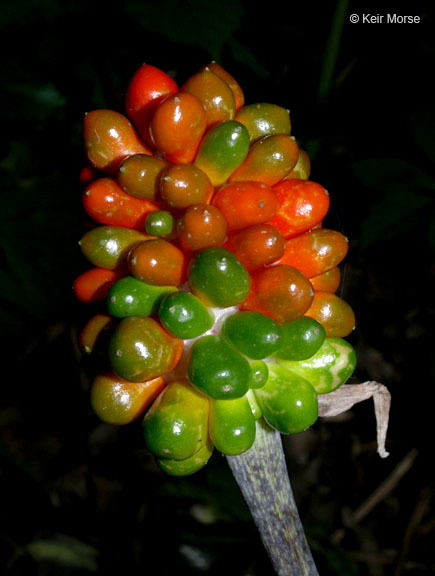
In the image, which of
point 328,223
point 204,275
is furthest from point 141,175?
point 328,223

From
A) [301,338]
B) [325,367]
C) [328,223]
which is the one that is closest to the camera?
[301,338]

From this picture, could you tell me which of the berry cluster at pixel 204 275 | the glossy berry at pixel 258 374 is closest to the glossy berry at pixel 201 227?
the berry cluster at pixel 204 275

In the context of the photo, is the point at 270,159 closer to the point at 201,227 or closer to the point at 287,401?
the point at 201,227

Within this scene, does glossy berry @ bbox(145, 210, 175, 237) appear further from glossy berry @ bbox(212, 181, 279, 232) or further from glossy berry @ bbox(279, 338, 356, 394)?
glossy berry @ bbox(279, 338, 356, 394)

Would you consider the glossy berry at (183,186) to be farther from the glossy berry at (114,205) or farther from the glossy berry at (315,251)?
the glossy berry at (315,251)

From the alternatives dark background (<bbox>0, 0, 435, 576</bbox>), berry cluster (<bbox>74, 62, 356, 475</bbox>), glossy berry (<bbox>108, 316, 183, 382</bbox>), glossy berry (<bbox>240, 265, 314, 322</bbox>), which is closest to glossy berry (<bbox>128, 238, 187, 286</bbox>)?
berry cluster (<bbox>74, 62, 356, 475</bbox>)

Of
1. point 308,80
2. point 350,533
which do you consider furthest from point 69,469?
point 308,80
